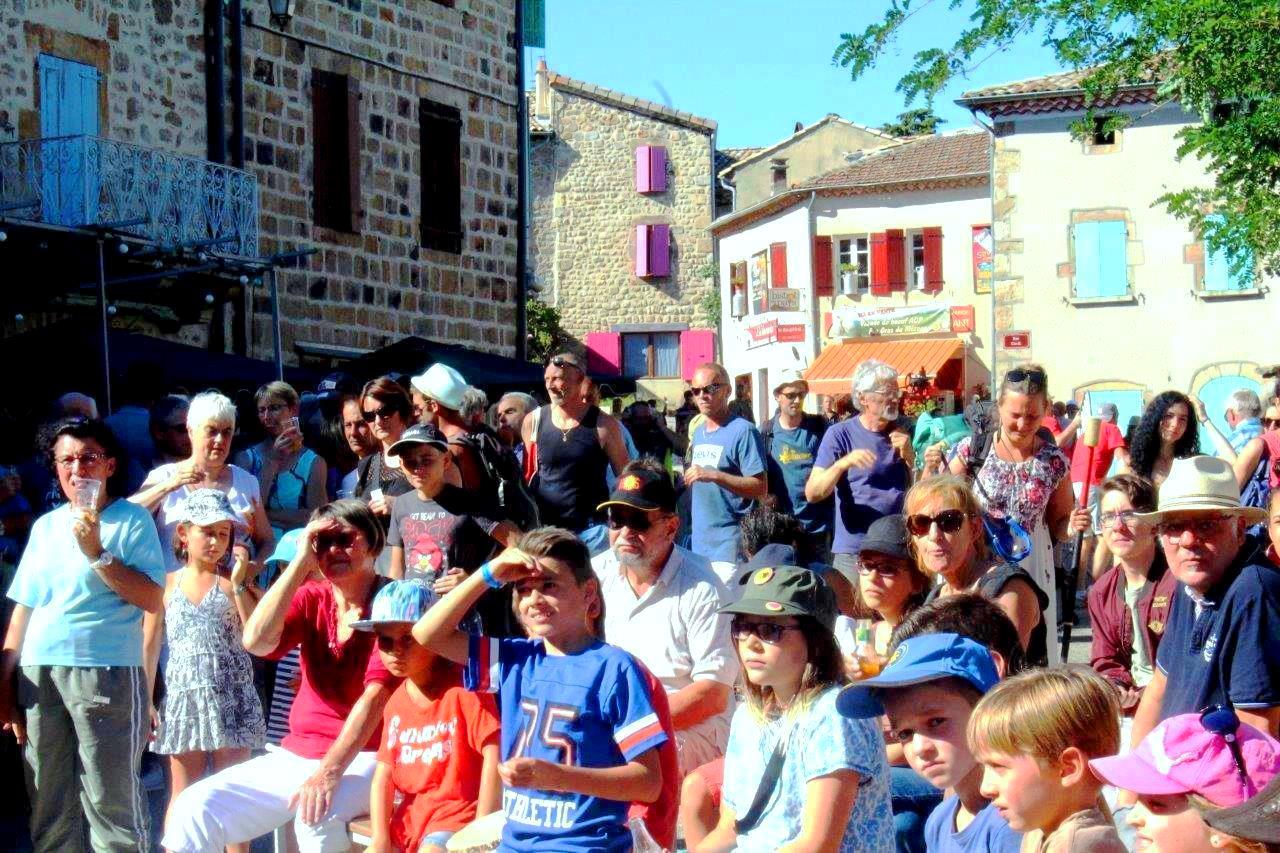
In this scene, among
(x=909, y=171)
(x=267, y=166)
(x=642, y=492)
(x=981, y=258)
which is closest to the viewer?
(x=642, y=492)

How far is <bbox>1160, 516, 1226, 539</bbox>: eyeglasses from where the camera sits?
4.94 metres

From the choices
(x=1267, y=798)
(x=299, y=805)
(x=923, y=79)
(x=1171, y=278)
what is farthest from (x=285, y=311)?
(x=1171, y=278)

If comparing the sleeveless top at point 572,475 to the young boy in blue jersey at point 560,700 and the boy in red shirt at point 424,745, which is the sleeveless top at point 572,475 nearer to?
the boy in red shirt at point 424,745

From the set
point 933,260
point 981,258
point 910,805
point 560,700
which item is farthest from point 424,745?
point 933,260

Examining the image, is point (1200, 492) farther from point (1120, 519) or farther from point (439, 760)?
point (439, 760)

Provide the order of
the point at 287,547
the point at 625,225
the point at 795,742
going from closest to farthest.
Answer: the point at 795,742
the point at 287,547
the point at 625,225

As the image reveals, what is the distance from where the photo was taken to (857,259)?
43.6 meters

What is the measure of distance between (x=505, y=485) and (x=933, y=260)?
120ft

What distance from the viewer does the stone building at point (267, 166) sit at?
15.3 metres

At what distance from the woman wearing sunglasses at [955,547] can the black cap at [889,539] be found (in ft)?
0.14

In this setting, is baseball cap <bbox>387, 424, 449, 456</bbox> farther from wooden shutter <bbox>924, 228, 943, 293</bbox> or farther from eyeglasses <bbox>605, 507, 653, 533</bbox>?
wooden shutter <bbox>924, 228, 943, 293</bbox>

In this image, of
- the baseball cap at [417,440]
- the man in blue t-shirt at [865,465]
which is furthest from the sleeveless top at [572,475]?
the baseball cap at [417,440]

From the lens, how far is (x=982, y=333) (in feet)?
138

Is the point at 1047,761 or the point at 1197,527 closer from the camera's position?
the point at 1047,761
